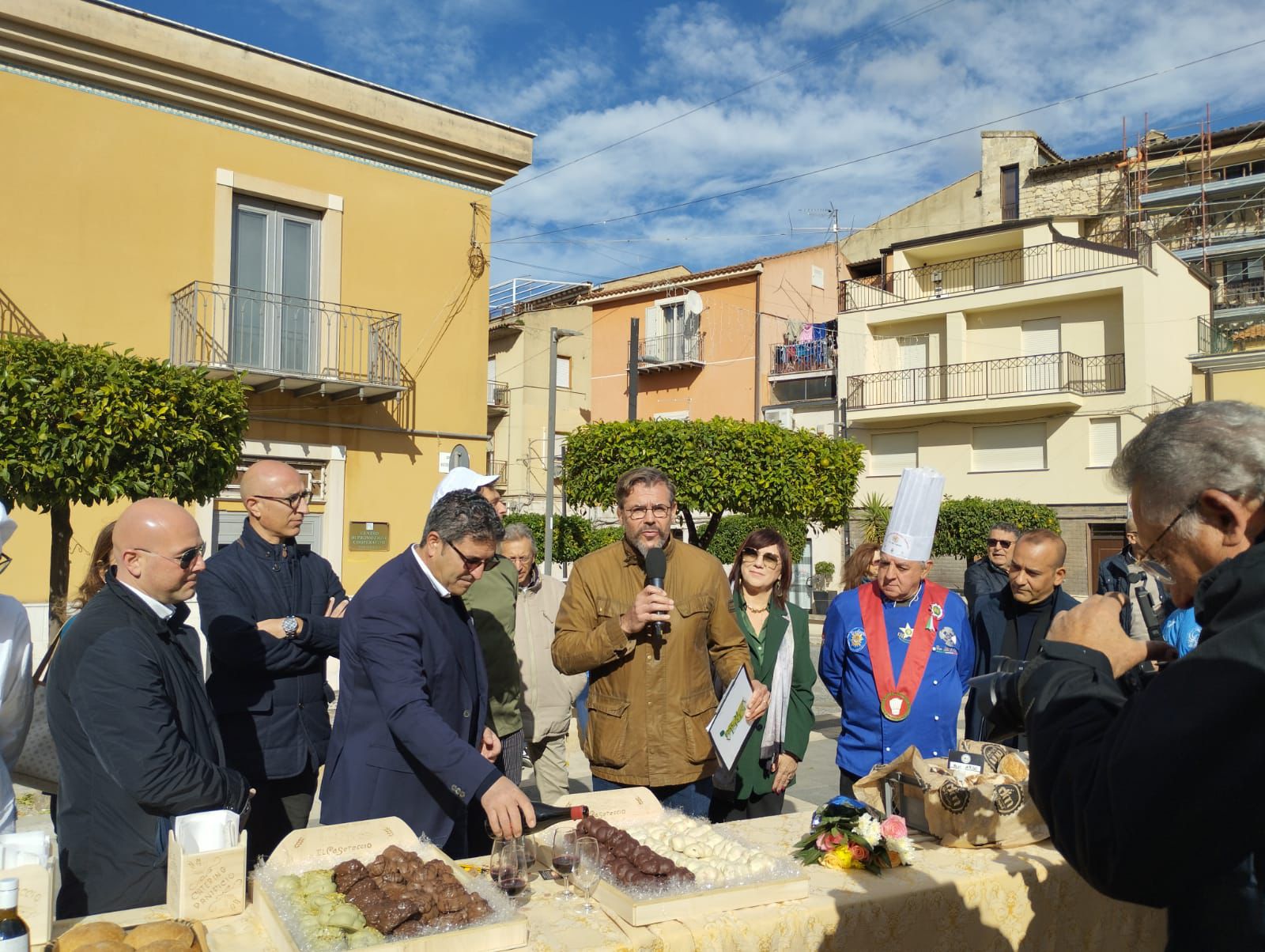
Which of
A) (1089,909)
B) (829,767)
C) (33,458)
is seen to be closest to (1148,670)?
(1089,909)

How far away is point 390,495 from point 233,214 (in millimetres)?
4397

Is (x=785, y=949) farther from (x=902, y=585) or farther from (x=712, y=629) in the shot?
(x=902, y=585)

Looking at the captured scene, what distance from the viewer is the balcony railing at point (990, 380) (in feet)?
86.9

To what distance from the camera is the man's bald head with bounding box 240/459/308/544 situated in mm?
4125

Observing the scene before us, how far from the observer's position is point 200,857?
2451 millimetres

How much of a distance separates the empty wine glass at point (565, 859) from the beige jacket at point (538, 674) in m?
2.79

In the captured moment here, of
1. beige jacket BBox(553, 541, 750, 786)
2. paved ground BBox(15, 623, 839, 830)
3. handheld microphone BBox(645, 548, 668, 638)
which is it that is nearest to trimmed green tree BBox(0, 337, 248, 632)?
paved ground BBox(15, 623, 839, 830)

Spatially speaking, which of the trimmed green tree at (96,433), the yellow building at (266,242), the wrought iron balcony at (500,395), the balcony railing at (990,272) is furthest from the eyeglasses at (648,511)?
the wrought iron balcony at (500,395)

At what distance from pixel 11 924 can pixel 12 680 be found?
4.19 ft

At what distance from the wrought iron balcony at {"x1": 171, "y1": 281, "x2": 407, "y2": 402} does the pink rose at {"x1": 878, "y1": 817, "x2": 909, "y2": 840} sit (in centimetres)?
1098

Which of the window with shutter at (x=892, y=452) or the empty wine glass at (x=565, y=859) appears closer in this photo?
the empty wine glass at (x=565, y=859)

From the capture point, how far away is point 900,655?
4.24 m

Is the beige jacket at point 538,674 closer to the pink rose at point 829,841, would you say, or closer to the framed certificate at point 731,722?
the framed certificate at point 731,722

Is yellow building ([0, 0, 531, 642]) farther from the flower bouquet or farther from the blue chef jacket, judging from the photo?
the flower bouquet
